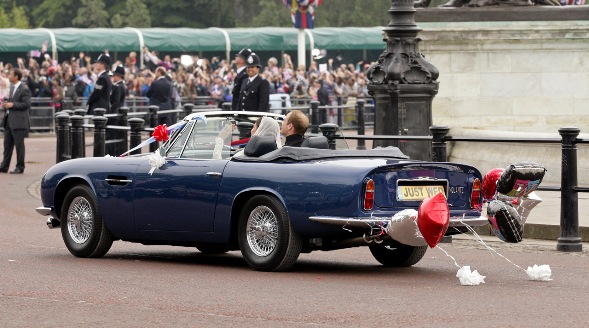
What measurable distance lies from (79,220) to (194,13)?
269 ft

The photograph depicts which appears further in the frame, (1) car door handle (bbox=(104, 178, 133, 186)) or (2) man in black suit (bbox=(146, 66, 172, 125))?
(2) man in black suit (bbox=(146, 66, 172, 125))

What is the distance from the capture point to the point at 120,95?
2767cm

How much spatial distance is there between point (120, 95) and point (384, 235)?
17097 mm

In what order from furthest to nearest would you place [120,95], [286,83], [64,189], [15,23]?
[15,23]
[286,83]
[120,95]
[64,189]

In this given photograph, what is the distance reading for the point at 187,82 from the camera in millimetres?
46094

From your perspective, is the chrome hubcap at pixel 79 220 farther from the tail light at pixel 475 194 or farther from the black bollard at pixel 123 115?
the black bollard at pixel 123 115

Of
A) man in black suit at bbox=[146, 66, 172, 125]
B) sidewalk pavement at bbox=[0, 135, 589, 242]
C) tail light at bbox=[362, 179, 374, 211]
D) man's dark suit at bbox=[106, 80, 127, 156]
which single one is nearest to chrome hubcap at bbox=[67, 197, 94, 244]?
tail light at bbox=[362, 179, 374, 211]

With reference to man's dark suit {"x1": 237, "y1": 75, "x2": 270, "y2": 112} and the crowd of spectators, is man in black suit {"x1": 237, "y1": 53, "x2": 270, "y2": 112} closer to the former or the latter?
man's dark suit {"x1": 237, "y1": 75, "x2": 270, "y2": 112}

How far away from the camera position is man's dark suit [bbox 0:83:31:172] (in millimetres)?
26375

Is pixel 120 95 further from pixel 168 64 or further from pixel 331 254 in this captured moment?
pixel 168 64

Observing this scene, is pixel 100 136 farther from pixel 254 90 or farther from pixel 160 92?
pixel 160 92

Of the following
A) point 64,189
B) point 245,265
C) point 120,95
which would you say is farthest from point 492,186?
point 120,95

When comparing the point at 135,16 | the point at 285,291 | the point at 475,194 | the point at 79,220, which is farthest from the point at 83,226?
the point at 135,16

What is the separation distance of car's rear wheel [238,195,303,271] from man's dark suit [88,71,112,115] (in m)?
15.3
